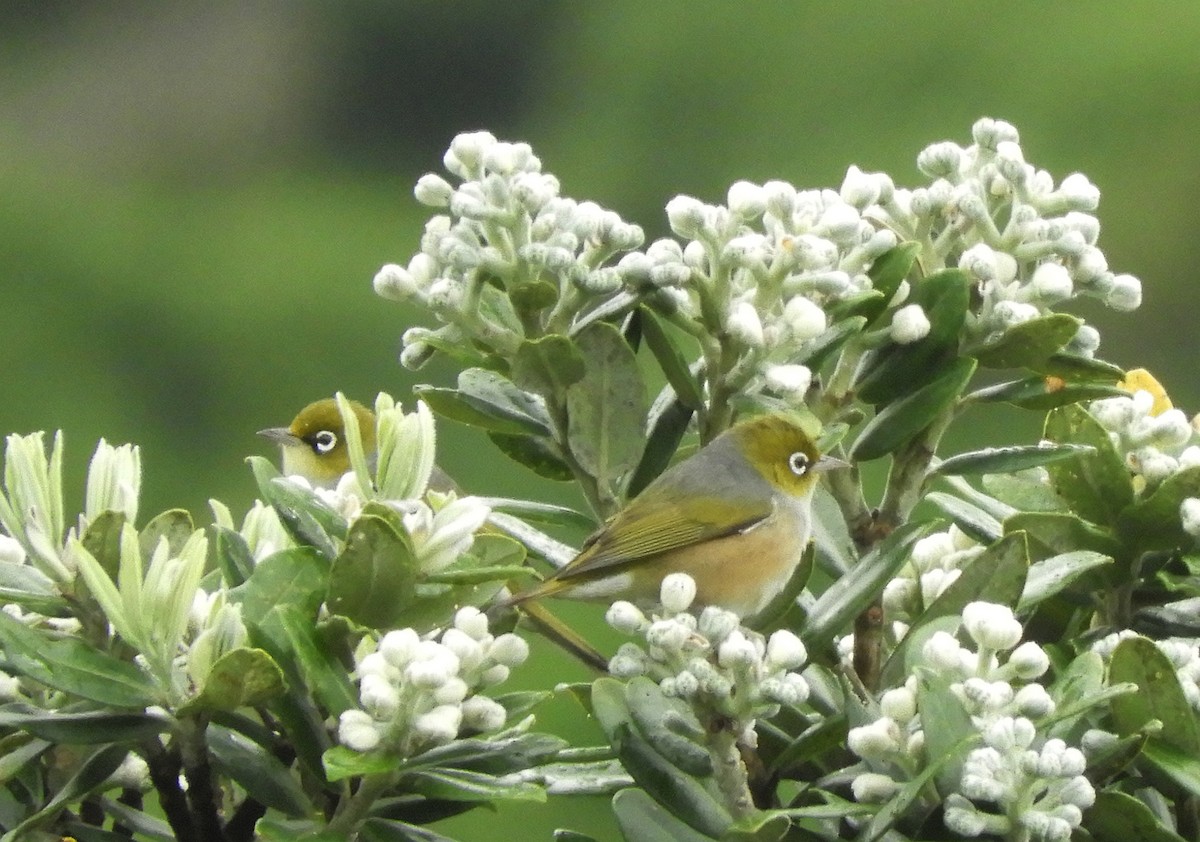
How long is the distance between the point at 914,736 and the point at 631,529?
22.2 inches

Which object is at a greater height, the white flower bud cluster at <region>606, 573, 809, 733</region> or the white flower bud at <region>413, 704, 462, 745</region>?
the white flower bud cluster at <region>606, 573, 809, 733</region>

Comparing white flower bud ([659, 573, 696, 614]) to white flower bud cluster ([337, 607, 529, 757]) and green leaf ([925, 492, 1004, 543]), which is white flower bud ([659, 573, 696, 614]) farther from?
green leaf ([925, 492, 1004, 543])

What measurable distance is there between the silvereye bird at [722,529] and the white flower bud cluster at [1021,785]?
53 centimetres

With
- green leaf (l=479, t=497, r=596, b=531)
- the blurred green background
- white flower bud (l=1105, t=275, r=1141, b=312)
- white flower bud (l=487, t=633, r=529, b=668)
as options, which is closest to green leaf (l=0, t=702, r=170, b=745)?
white flower bud (l=487, t=633, r=529, b=668)

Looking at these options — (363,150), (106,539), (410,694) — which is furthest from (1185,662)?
(363,150)

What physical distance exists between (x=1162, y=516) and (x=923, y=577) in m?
0.21

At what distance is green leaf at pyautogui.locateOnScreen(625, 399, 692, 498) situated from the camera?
5.04ft

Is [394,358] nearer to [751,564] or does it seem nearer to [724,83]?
[724,83]

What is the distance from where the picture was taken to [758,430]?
221cm

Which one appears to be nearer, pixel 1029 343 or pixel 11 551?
pixel 11 551

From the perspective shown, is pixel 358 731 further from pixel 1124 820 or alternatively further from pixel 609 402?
pixel 1124 820

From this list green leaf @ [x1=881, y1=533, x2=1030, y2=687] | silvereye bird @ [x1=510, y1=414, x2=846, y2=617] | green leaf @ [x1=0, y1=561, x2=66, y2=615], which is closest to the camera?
green leaf @ [x1=0, y1=561, x2=66, y2=615]

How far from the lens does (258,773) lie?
123cm

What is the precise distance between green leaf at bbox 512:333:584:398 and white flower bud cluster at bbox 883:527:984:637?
34 cm
